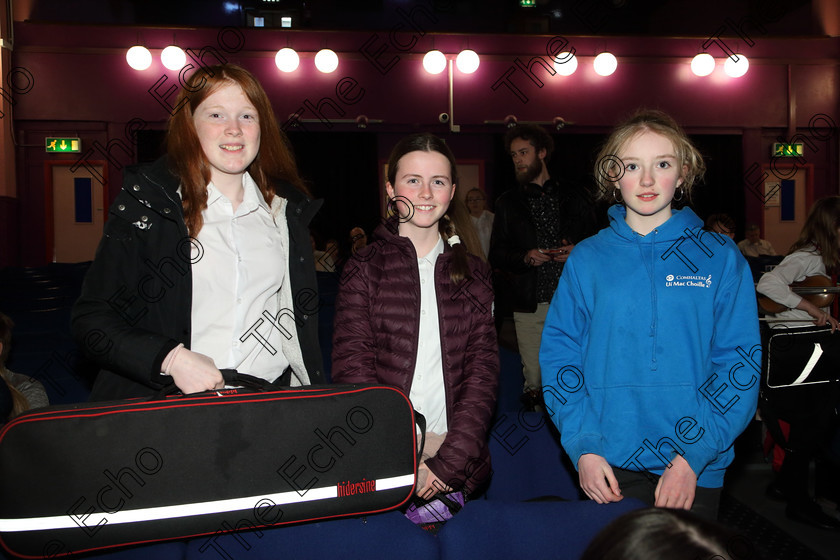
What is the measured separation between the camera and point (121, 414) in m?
1.03

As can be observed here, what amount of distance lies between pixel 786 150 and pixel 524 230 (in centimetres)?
→ 864

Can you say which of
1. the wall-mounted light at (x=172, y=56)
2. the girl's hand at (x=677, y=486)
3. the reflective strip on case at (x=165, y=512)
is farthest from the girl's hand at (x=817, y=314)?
the wall-mounted light at (x=172, y=56)

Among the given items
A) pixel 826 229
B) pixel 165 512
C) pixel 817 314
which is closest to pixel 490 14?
pixel 826 229

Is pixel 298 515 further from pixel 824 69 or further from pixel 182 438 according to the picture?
pixel 824 69

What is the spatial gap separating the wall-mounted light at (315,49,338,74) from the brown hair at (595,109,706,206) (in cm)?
766

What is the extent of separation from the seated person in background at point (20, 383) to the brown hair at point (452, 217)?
4.73ft

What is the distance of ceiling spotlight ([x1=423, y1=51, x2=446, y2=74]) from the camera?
28.8ft

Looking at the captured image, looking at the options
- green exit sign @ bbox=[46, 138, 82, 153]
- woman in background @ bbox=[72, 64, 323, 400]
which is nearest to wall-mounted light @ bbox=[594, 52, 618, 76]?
green exit sign @ bbox=[46, 138, 82, 153]

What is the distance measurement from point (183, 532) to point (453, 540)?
47 cm

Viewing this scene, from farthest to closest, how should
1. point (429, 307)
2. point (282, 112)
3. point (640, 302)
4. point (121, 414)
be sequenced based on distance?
point (282, 112), point (429, 307), point (640, 302), point (121, 414)

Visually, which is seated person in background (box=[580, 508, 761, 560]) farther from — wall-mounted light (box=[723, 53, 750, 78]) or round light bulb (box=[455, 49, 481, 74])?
wall-mounted light (box=[723, 53, 750, 78])

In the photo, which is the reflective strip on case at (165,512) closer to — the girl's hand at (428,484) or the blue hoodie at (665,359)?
the girl's hand at (428,484)

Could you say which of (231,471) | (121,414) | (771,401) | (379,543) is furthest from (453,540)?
(771,401)

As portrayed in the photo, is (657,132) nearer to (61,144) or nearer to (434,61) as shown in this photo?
(434,61)
